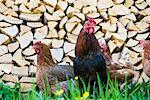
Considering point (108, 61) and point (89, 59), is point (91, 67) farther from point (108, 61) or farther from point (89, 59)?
point (108, 61)

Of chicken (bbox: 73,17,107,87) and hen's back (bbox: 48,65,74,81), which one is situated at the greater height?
chicken (bbox: 73,17,107,87)

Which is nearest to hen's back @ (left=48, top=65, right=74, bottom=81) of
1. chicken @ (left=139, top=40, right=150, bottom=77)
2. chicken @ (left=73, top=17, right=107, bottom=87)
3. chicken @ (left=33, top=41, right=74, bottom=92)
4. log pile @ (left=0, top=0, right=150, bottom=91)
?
chicken @ (left=33, top=41, right=74, bottom=92)

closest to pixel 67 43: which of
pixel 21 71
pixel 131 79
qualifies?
pixel 21 71

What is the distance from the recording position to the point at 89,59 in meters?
4.93

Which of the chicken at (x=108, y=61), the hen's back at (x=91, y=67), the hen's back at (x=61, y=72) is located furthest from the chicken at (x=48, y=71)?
the chicken at (x=108, y=61)

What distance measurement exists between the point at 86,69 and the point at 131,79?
716mm

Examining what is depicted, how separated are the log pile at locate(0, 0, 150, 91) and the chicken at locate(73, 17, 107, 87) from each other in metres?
0.82

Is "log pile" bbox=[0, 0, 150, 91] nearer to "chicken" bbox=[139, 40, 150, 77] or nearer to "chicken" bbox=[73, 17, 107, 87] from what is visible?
"chicken" bbox=[139, 40, 150, 77]

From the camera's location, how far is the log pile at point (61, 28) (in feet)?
19.9

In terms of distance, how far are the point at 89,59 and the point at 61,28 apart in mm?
1643

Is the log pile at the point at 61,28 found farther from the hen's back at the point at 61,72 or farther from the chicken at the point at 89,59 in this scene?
the chicken at the point at 89,59

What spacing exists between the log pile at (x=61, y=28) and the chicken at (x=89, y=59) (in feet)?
2.69

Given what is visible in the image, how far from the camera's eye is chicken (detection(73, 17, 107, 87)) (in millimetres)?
4879

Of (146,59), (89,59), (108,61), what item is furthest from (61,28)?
(89,59)
